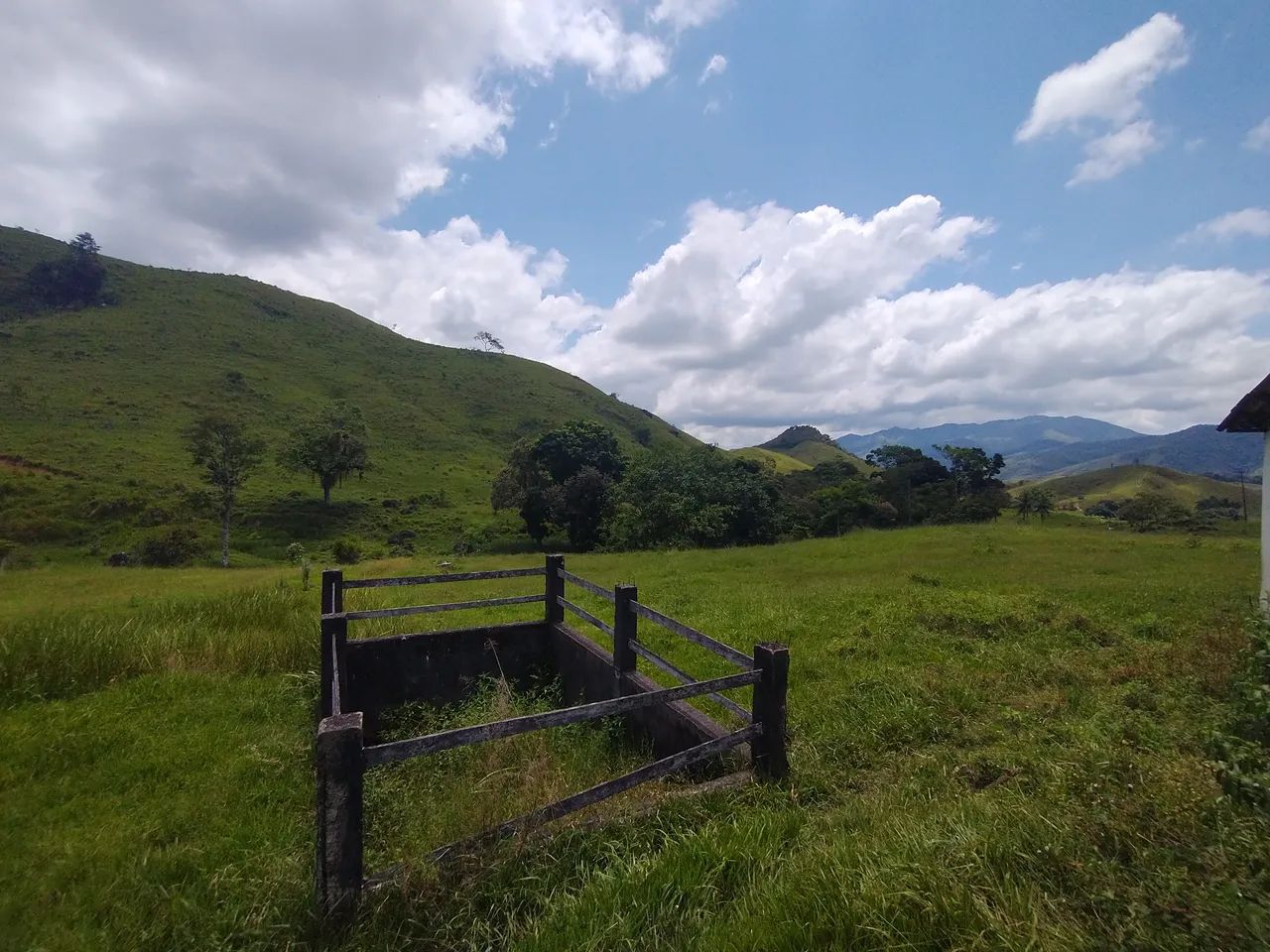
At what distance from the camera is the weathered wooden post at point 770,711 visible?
13.6 feet

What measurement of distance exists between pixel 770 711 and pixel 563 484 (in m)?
39.2

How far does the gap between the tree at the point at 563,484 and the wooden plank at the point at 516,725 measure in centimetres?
3666

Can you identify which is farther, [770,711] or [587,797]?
[770,711]

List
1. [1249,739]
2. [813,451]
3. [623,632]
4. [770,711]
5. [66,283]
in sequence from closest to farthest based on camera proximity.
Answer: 1. [1249,739]
2. [770,711]
3. [623,632]
4. [66,283]
5. [813,451]

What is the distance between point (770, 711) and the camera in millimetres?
4160

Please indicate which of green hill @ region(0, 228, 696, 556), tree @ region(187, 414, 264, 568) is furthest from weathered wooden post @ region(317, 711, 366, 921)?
tree @ region(187, 414, 264, 568)

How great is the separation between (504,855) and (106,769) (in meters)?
3.93

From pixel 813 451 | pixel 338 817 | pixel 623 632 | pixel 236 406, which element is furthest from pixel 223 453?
pixel 813 451

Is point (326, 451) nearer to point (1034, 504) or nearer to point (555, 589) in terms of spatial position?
point (555, 589)

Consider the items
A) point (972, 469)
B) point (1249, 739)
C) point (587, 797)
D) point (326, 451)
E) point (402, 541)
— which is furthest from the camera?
point (972, 469)

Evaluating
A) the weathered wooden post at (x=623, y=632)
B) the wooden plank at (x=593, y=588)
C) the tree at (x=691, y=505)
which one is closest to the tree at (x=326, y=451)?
the tree at (x=691, y=505)

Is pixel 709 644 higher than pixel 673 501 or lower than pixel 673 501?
lower

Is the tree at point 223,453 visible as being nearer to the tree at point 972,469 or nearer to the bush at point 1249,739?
the bush at point 1249,739

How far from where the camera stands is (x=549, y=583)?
8234 mm
